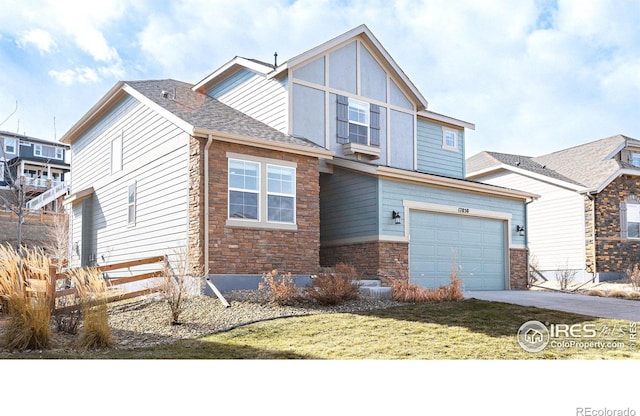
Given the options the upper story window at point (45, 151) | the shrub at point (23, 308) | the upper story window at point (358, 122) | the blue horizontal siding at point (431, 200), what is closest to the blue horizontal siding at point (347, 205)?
the blue horizontal siding at point (431, 200)

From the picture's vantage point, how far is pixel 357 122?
55.9 feet

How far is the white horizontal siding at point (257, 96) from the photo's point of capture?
15.7m

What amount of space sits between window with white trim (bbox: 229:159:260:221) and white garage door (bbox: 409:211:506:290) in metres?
4.25

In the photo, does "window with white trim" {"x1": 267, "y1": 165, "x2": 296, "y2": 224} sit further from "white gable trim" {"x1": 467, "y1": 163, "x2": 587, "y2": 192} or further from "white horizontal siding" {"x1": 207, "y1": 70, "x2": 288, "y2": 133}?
"white gable trim" {"x1": 467, "y1": 163, "x2": 587, "y2": 192}

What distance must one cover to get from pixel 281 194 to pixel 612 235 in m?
14.7

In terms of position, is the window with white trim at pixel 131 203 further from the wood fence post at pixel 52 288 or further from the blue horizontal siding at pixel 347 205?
the wood fence post at pixel 52 288

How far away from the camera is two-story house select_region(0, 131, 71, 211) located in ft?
54.6

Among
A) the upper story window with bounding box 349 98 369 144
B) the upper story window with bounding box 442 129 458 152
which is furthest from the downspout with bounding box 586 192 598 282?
the upper story window with bounding box 349 98 369 144

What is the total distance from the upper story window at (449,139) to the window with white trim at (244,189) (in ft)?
29.7

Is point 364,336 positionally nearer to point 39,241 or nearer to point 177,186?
point 177,186

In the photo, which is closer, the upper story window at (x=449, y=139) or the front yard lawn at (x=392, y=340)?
the front yard lawn at (x=392, y=340)
